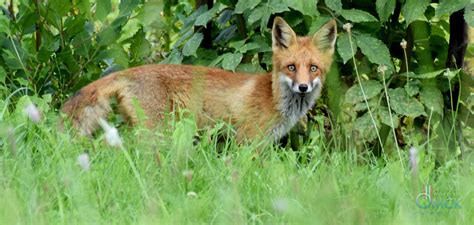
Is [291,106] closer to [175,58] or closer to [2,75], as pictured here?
[175,58]

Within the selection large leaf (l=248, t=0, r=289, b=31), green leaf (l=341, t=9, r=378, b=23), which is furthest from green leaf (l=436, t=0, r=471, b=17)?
large leaf (l=248, t=0, r=289, b=31)

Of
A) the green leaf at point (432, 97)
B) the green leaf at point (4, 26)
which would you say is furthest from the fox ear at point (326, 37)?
the green leaf at point (4, 26)

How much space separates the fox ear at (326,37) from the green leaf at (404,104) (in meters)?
0.55

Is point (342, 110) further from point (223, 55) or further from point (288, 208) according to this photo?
point (288, 208)

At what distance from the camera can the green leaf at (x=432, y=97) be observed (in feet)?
21.3

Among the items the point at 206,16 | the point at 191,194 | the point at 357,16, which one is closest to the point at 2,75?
the point at 206,16

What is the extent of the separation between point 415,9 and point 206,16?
4.92ft

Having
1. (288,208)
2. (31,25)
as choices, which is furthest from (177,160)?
(31,25)

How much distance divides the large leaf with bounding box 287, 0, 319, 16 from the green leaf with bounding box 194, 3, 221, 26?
743 millimetres

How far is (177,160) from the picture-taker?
16.3 feet

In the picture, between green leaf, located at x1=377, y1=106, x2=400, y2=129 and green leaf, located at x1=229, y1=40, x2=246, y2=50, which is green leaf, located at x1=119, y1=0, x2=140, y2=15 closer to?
green leaf, located at x1=229, y1=40, x2=246, y2=50

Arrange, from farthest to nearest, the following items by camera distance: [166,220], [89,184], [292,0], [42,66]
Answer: [42,66] < [292,0] < [89,184] < [166,220]

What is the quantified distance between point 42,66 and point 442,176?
11.4 feet

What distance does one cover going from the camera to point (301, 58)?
6949 mm
